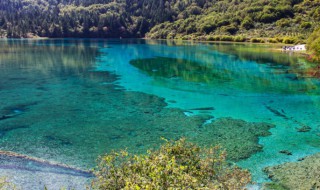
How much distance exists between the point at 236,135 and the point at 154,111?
10.7 m

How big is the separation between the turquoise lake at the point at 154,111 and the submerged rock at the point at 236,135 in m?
0.09

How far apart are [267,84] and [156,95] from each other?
2011 centimetres

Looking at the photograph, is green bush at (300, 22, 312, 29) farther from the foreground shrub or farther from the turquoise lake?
the foreground shrub

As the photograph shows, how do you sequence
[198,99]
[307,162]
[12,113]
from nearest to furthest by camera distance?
[307,162] < [12,113] < [198,99]

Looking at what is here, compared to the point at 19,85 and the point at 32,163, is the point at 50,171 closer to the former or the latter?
the point at 32,163

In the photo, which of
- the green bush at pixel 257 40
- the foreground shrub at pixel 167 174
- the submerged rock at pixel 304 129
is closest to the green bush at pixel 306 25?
the green bush at pixel 257 40

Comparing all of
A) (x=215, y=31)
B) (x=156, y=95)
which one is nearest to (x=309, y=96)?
(x=156, y=95)

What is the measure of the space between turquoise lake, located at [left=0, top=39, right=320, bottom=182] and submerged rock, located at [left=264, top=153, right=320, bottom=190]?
902 mm

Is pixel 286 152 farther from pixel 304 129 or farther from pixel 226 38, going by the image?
pixel 226 38

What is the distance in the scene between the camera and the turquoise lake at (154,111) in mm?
26266

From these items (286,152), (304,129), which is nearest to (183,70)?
(304,129)

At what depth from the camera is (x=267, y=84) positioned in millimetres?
52062

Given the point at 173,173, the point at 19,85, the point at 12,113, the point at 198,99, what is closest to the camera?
the point at 173,173

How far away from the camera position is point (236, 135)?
29.1 metres
